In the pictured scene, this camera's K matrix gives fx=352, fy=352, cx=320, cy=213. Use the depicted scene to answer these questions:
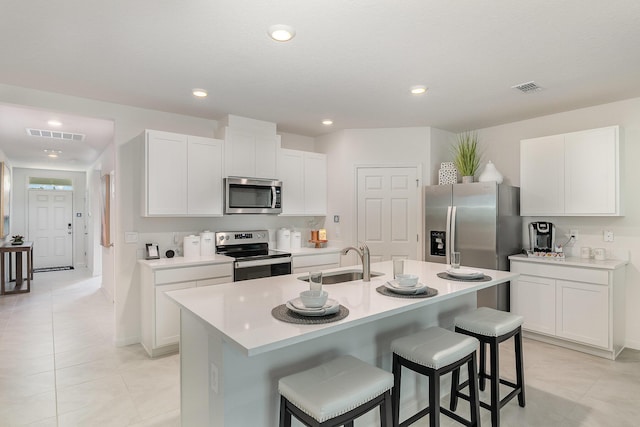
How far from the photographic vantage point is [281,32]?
221cm

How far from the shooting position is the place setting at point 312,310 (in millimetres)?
1603

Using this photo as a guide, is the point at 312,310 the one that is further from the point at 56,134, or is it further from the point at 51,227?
the point at 51,227

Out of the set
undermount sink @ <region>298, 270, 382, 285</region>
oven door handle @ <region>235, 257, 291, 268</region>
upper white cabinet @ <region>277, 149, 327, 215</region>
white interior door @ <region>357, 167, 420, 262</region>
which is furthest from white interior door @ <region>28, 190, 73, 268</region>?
undermount sink @ <region>298, 270, 382, 285</region>

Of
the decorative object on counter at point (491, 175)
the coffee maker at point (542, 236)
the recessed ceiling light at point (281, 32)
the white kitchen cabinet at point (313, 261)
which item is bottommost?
the white kitchen cabinet at point (313, 261)

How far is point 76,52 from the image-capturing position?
249cm

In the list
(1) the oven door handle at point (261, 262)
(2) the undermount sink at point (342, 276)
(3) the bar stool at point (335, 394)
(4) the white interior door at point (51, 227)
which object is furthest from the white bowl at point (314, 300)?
(4) the white interior door at point (51, 227)

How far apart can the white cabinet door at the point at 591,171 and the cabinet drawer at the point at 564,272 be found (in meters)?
0.63

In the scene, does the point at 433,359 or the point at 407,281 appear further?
the point at 407,281

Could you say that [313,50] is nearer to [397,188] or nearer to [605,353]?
[397,188]

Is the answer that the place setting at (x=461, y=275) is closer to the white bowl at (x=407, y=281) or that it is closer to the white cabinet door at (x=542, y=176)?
the white bowl at (x=407, y=281)

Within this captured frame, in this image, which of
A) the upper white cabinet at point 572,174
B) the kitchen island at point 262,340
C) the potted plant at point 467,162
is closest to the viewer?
the kitchen island at point 262,340

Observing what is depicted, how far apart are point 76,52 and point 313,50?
1675 mm

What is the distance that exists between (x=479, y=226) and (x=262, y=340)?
336 centimetres

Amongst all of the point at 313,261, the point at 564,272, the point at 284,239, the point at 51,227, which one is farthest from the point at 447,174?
the point at 51,227
